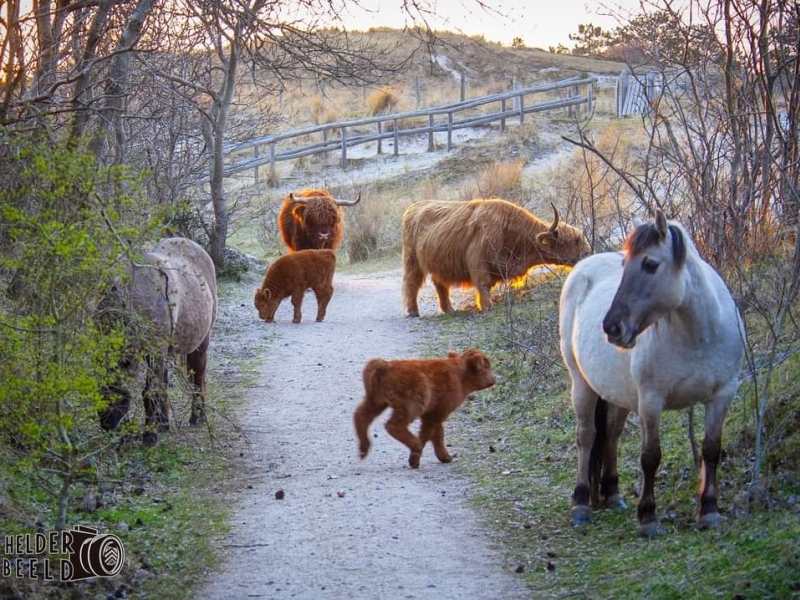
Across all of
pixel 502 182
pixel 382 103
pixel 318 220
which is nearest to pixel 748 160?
pixel 318 220

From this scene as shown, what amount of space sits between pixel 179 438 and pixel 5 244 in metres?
2.79

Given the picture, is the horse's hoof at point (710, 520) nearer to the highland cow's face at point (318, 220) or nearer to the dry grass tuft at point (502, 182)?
the highland cow's face at point (318, 220)

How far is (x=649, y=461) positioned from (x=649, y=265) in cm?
110

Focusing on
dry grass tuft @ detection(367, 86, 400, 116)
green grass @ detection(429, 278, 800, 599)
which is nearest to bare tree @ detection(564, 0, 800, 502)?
green grass @ detection(429, 278, 800, 599)

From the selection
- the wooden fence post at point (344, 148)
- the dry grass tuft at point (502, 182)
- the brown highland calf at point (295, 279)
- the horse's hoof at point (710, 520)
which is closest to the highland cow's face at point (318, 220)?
the brown highland calf at point (295, 279)

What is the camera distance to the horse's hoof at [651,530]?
231 inches

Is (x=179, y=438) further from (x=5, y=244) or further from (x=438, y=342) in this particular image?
(x=438, y=342)

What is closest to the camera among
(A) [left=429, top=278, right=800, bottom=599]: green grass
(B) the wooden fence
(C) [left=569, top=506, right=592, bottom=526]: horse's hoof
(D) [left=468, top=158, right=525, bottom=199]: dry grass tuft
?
(A) [left=429, top=278, right=800, bottom=599]: green grass

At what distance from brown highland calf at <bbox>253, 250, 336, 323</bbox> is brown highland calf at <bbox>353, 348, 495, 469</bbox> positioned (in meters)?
6.63

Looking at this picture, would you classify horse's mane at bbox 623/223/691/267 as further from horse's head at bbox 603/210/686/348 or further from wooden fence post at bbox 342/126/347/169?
wooden fence post at bbox 342/126/347/169

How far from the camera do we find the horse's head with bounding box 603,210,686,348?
557 centimetres

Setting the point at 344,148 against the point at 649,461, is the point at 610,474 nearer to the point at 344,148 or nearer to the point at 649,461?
the point at 649,461

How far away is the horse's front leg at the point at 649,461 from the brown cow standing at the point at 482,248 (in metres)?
8.13

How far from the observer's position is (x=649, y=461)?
5898 millimetres
